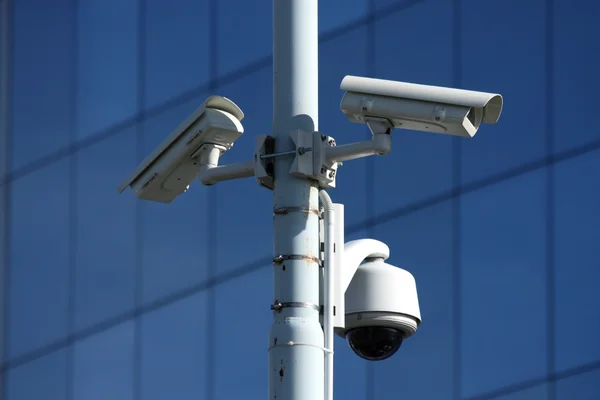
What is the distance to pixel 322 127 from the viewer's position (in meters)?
20.1

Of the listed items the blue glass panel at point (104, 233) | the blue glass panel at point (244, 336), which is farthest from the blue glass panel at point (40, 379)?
the blue glass panel at point (244, 336)

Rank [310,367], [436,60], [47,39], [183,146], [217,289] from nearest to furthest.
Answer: [310,367], [183,146], [436,60], [217,289], [47,39]

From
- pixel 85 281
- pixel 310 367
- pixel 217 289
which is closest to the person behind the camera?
pixel 310 367

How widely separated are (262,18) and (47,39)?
15.0 feet

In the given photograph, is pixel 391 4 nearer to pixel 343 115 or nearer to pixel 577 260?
pixel 343 115

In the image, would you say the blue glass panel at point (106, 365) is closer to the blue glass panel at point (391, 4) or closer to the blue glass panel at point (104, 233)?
the blue glass panel at point (104, 233)

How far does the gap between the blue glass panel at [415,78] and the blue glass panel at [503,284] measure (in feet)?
2.11

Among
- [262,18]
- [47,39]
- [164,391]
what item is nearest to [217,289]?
[164,391]

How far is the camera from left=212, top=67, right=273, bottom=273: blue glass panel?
69.3 feet

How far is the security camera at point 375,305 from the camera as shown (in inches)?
352

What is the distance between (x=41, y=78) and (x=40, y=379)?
441 centimetres

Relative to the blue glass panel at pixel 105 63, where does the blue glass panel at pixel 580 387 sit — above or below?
below

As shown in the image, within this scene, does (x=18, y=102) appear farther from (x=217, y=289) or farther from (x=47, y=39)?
(x=217, y=289)

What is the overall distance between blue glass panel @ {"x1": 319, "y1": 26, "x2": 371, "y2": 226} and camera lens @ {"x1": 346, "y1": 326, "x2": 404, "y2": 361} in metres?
10.3
